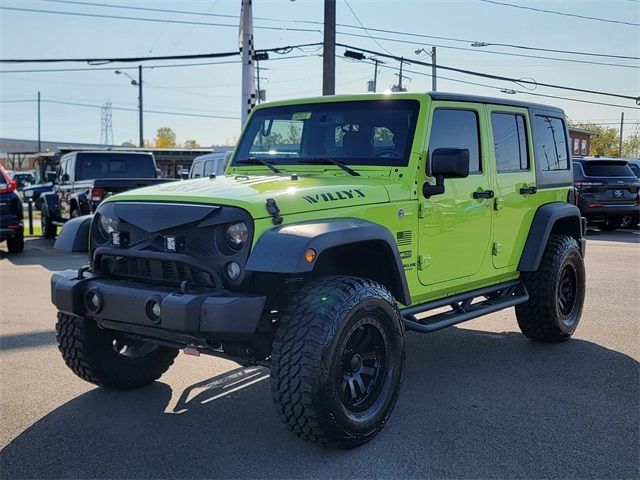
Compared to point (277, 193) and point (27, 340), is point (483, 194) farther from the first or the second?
point (27, 340)

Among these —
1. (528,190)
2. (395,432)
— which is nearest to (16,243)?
(528,190)

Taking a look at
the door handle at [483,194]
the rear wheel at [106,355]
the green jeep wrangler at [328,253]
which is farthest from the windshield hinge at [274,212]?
the door handle at [483,194]

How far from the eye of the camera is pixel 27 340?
595cm

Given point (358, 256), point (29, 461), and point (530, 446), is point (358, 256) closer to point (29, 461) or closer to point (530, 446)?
point (530, 446)

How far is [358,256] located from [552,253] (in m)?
2.42

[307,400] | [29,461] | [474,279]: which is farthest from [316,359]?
[474,279]

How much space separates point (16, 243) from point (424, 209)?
1052 cm

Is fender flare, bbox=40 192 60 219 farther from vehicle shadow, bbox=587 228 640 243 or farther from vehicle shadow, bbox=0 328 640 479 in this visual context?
vehicle shadow, bbox=587 228 640 243

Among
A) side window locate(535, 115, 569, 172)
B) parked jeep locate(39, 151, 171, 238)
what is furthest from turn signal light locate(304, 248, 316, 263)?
parked jeep locate(39, 151, 171, 238)

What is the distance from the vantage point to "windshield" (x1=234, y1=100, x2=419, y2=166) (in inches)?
180

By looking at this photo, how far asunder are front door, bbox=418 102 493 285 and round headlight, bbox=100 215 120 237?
1985mm

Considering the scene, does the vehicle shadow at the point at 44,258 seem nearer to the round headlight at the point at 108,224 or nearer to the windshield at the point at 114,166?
the windshield at the point at 114,166

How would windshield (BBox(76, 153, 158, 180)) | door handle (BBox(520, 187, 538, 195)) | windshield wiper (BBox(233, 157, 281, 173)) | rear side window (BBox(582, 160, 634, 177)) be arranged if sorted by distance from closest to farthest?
windshield wiper (BBox(233, 157, 281, 173)) < door handle (BBox(520, 187, 538, 195)) < windshield (BBox(76, 153, 158, 180)) < rear side window (BBox(582, 160, 634, 177))

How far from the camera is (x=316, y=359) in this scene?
11.0 feet
